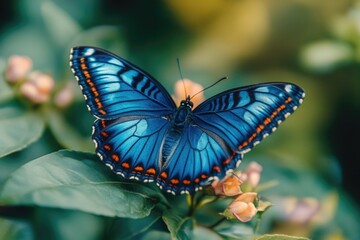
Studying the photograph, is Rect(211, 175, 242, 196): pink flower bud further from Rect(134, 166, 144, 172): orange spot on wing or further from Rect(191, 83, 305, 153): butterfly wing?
Rect(134, 166, 144, 172): orange spot on wing

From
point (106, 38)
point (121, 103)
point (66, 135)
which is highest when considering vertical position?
point (106, 38)

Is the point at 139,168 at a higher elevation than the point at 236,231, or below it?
higher

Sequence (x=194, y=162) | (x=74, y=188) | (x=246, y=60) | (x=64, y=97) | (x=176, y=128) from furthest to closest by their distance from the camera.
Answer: (x=246, y=60) < (x=64, y=97) < (x=176, y=128) < (x=194, y=162) < (x=74, y=188)

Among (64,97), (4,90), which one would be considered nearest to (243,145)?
(64,97)

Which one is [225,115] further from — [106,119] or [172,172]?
[106,119]

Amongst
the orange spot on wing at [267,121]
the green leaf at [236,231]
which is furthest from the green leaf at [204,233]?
the orange spot on wing at [267,121]

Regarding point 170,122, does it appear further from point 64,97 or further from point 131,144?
point 64,97

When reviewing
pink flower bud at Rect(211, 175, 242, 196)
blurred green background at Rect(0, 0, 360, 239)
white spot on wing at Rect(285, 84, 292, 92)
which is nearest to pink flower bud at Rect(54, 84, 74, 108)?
blurred green background at Rect(0, 0, 360, 239)
